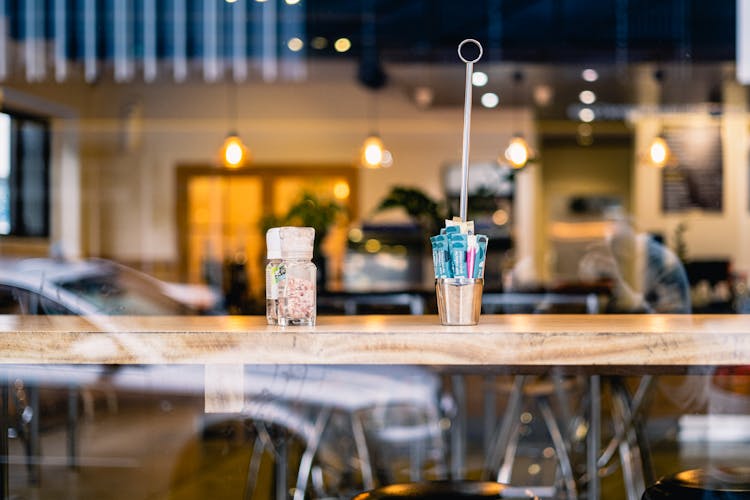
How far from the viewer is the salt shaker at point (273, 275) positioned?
1591mm

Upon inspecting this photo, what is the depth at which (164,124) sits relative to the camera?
8.69 metres

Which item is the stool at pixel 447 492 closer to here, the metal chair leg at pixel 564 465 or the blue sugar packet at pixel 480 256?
the blue sugar packet at pixel 480 256

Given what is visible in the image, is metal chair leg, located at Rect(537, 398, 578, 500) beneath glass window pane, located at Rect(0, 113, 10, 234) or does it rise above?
beneath

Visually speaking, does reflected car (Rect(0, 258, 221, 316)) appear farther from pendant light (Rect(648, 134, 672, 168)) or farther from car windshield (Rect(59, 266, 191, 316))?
pendant light (Rect(648, 134, 672, 168))

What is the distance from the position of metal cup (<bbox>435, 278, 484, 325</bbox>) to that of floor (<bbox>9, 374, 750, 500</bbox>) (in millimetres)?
603

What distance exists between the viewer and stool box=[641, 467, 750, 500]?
4.91 ft

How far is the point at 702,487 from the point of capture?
4.98 ft

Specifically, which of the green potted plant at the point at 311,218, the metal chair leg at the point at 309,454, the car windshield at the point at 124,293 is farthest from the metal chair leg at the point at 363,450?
the green potted plant at the point at 311,218

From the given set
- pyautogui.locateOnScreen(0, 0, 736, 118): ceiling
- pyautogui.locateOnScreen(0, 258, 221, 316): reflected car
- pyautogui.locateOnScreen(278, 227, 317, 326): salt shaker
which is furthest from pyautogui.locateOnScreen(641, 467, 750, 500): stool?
pyautogui.locateOnScreen(0, 0, 736, 118): ceiling

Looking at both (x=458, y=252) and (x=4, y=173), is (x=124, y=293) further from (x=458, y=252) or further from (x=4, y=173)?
(x=4, y=173)

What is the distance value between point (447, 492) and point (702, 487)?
43 cm

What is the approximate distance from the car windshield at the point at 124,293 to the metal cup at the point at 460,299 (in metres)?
1.18

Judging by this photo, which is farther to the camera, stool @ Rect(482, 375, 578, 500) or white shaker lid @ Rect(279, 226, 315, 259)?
stool @ Rect(482, 375, 578, 500)

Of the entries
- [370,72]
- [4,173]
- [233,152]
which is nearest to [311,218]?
[233,152]
